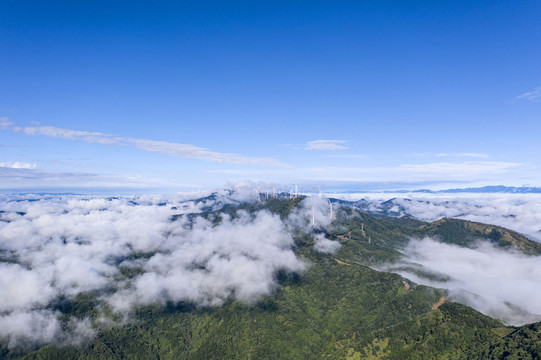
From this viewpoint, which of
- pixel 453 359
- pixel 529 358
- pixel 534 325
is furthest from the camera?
pixel 453 359

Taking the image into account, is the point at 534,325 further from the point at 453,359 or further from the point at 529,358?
the point at 453,359

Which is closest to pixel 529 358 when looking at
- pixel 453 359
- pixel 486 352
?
pixel 486 352

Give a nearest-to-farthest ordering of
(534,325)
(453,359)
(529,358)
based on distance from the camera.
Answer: (529,358) → (534,325) → (453,359)

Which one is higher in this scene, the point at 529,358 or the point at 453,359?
the point at 529,358

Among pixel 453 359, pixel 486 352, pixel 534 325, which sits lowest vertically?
pixel 453 359

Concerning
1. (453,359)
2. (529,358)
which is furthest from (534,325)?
(453,359)

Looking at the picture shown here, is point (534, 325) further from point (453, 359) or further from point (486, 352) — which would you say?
point (453, 359)

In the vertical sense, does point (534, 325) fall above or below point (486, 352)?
above

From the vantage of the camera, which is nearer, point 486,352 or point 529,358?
point 529,358
